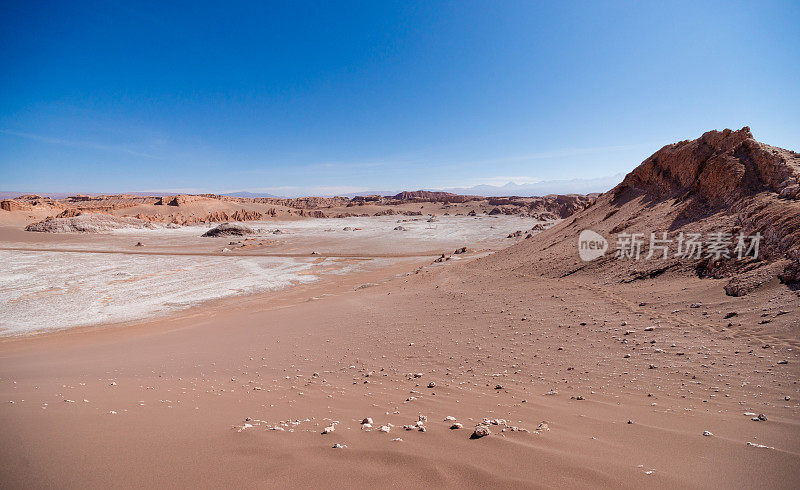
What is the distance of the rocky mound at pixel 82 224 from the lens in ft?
130

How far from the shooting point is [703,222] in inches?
335

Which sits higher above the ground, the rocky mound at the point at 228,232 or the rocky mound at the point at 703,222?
the rocky mound at the point at 703,222

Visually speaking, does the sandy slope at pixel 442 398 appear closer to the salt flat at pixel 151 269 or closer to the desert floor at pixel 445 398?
the desert floor at pixel 445 398

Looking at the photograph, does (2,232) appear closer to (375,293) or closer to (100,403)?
(375,293)

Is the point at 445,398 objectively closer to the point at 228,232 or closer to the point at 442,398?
the point at 442,398

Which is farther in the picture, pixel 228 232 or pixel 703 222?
pixel 228 232

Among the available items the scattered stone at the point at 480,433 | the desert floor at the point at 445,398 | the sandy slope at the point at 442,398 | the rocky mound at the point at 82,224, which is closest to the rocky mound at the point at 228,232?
the rocky mound at the point at 82,224

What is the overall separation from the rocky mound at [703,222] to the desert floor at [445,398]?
72 centimetres

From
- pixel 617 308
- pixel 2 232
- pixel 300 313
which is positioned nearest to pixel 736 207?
pixel 617 308

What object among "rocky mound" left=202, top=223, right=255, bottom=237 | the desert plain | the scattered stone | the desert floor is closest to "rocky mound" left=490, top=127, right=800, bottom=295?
the desert plain

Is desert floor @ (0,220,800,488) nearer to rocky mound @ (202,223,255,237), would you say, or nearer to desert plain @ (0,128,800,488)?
desert plain @ (0,128,800,488)

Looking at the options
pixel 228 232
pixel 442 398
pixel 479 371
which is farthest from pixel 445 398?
pixel 228 232

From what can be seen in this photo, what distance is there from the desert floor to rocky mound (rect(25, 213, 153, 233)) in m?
42.5

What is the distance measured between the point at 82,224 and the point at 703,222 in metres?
55.1
